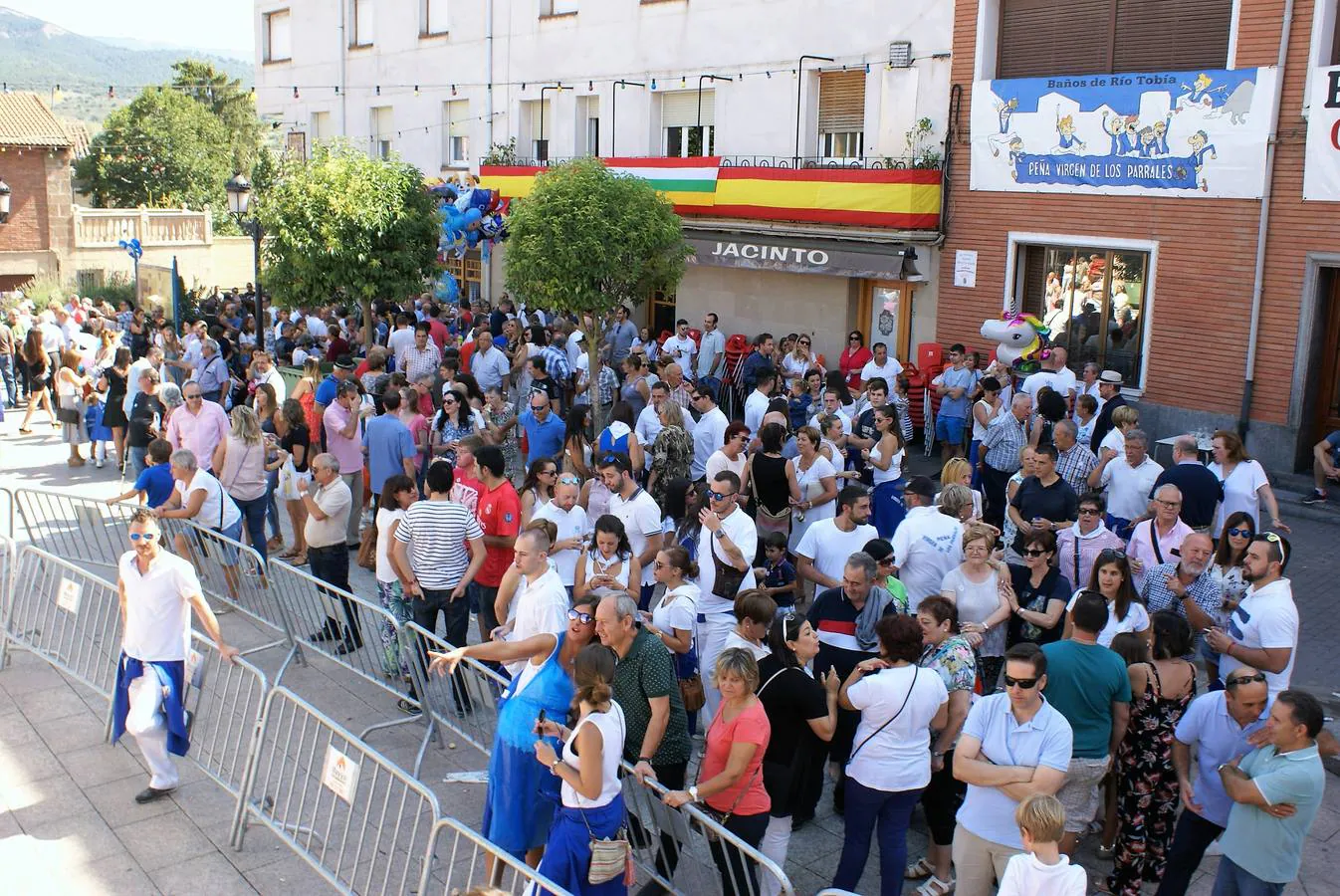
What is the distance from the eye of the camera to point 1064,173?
1494 centimetres

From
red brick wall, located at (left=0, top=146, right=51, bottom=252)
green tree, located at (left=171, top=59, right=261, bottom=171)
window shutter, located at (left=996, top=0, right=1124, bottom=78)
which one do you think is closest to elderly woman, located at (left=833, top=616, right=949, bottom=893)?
window shutter, located at (left=996, top=0, right=1124, bottom=78)

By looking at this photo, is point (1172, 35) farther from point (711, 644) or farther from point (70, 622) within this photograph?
point (70, 622)

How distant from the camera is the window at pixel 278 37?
3294 cm

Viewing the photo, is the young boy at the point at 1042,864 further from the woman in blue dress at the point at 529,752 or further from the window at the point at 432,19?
the window at the point at 432,19

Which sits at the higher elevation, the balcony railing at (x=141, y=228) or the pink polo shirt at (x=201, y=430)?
the balcony railing at (x=141, y=228)

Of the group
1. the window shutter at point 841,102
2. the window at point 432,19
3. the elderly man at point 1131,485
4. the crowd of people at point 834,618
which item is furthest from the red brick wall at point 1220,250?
the window at point 432,19

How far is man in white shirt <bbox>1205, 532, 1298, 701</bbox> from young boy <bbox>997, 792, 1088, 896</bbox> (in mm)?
2456

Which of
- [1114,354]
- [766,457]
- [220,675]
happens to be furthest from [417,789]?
[1114,354]

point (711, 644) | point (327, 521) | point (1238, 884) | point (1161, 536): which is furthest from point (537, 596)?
point (1161, 536)

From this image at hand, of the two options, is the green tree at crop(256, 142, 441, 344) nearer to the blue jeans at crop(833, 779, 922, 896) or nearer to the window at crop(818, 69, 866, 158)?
the window at crop(818, 69, 866, 158)

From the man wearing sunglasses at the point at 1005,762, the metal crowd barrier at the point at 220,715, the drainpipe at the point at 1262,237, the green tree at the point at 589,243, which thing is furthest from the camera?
the green tree at the point at 589,243

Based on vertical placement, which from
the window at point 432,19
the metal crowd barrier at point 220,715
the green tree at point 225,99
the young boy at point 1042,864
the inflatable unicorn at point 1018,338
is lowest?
the metal crowd barrier at point 220,715

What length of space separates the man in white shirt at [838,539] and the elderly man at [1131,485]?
2.77 metres

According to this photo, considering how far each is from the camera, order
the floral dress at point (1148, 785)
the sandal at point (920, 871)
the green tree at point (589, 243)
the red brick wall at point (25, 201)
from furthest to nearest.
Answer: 1. the red brick wall at point (25, 201)
2. the green tree at point (589, 243)
3. the sandal at point (920, 871)
4. the floral dress at point (1148, 785)
